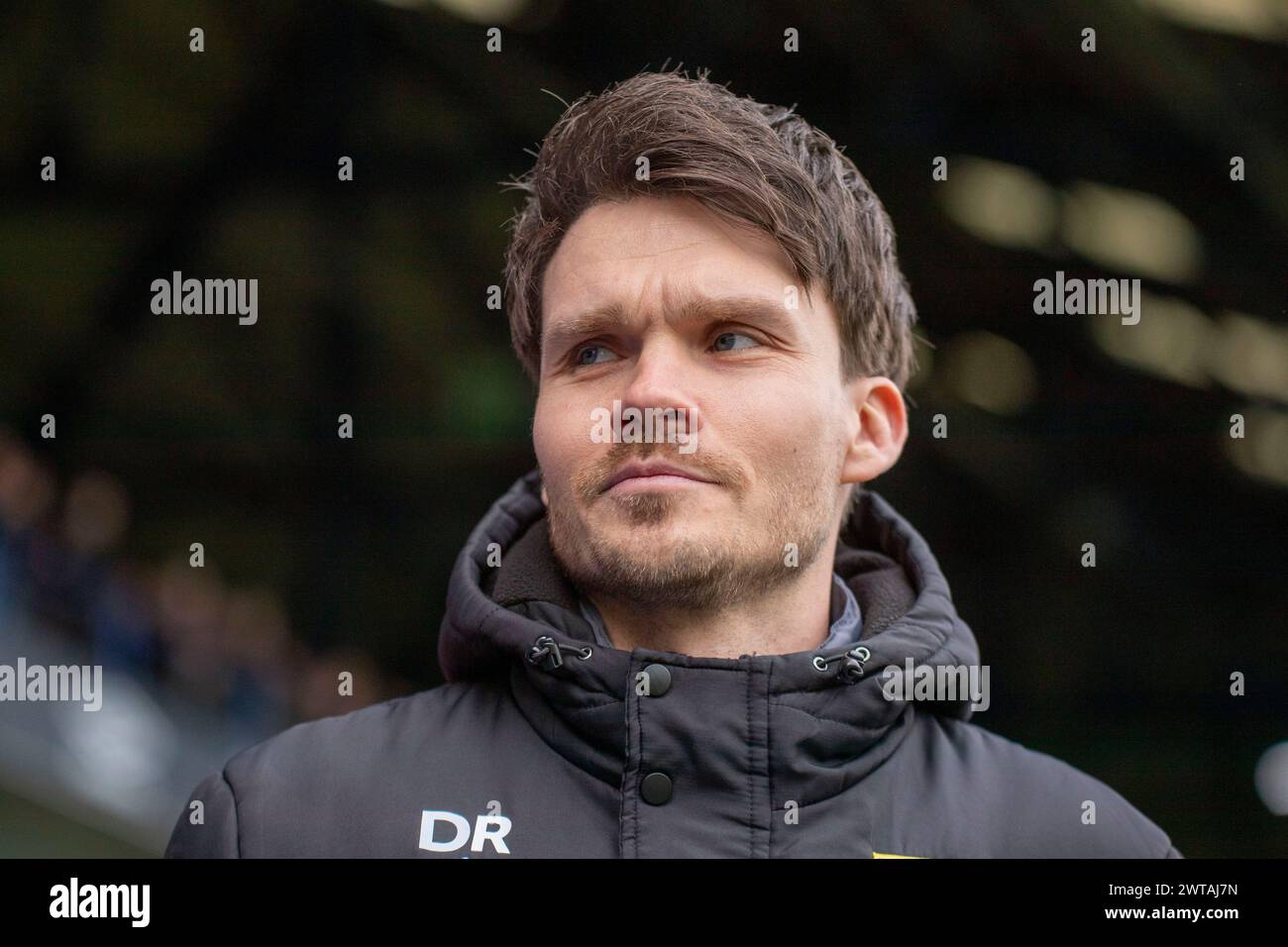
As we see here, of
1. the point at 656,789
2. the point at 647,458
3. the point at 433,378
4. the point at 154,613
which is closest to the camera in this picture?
the point at 656,789

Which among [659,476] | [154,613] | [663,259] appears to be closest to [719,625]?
[659,476]

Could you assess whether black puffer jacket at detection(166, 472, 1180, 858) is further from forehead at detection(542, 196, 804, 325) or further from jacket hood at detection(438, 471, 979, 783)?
forehead at detection(542, 196, 804, 325)

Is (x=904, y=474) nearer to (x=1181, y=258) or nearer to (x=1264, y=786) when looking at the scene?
(x=1181, y=258)

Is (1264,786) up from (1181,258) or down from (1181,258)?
down

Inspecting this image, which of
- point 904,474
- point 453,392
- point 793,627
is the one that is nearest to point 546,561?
point 793,627

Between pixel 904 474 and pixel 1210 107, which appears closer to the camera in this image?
pixel 1210 107

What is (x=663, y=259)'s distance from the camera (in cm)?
222

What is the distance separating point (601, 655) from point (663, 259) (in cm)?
68

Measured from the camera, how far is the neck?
2.21m

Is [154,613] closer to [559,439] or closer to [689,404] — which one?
[559,439]

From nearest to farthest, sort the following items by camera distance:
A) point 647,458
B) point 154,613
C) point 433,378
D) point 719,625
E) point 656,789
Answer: point 656,789, point 647,458, point 719,625, point 433,378, point 154,613

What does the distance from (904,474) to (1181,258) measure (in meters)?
1.44
